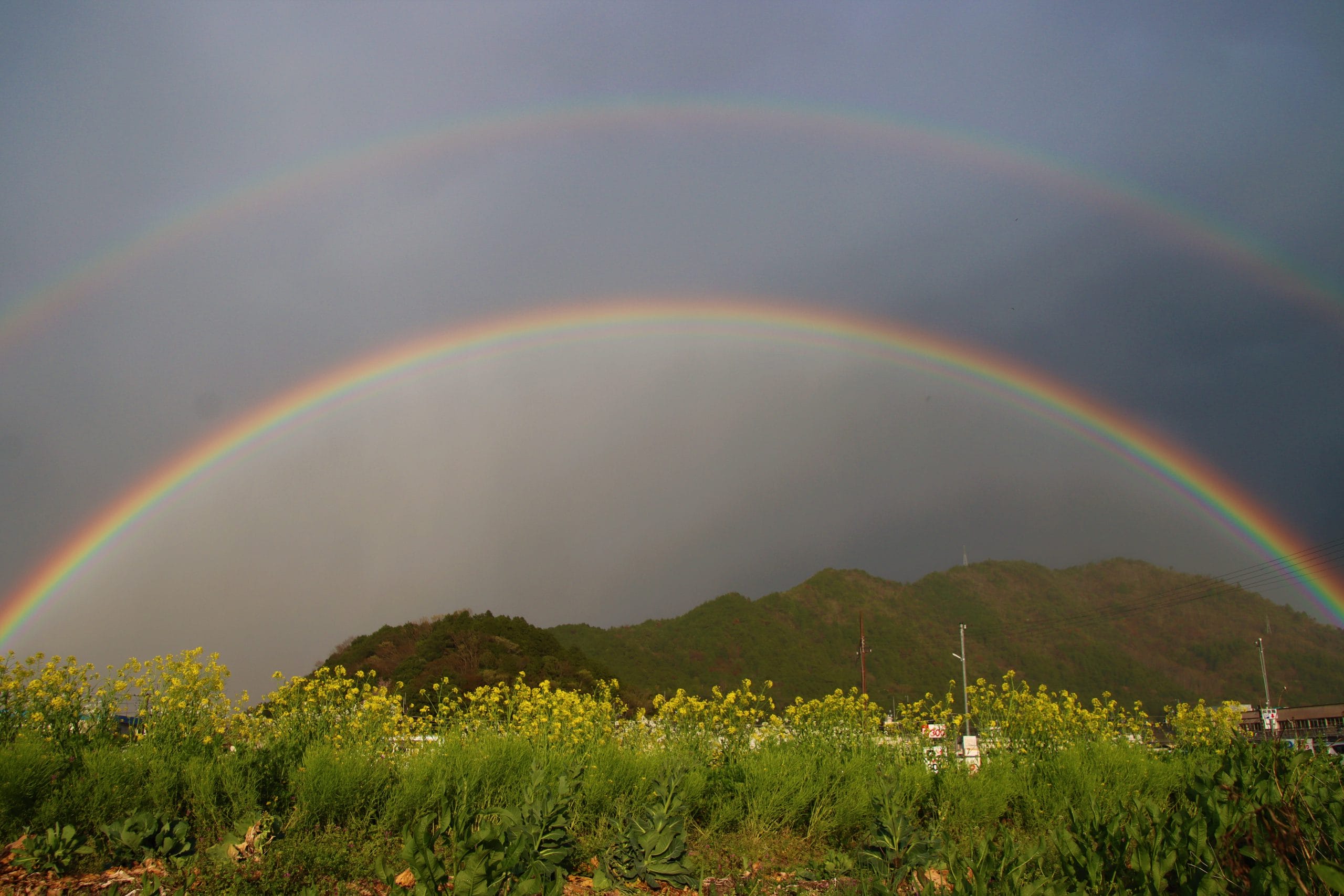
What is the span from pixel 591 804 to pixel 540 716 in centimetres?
306

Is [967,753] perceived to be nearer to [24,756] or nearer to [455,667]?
[24,756]

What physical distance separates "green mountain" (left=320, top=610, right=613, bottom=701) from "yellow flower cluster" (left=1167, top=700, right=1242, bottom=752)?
18.3m

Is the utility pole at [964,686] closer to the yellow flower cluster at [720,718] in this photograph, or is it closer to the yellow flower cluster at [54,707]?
the yellow flower cluster at [720,718]

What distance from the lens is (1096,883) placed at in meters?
3.32

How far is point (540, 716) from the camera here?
9.31 meters

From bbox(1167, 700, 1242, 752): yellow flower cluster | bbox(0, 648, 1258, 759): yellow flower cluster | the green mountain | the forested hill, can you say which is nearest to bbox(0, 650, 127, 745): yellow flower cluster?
bbox(0, 648, 1258, 759): yellow flower cluster

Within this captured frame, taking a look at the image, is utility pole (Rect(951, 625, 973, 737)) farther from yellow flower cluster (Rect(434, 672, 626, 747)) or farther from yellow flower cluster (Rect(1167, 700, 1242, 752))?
yellow flower cluster (Rect(434, 672, 626, 747))

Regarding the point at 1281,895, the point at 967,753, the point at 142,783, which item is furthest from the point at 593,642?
the point at 1281,895

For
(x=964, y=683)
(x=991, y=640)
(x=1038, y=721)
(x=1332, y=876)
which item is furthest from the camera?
(x=991, y=640)

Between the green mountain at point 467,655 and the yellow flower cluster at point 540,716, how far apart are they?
17.1 meters

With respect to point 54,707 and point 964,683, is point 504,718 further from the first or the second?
point 964,683

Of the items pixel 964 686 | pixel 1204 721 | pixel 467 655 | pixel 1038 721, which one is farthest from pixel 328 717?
pixel 467 655

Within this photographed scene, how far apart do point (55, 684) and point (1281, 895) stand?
9.04m

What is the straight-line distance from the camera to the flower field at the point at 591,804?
3.51 meters
